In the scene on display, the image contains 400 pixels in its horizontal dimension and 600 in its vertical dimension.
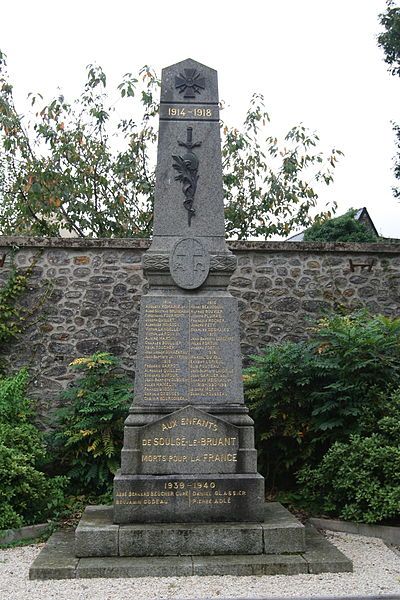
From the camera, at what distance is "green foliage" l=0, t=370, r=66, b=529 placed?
6.54 metres

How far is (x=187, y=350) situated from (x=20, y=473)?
2.27 m

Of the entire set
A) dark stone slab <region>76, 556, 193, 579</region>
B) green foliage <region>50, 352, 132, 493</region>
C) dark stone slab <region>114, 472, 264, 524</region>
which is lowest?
dark stone slab <region>76, 556, 193, 579</region>

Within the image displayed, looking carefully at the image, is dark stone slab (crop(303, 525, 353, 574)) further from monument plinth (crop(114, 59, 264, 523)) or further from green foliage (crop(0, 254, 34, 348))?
green foliage (crop(0, 254, 34, 348))

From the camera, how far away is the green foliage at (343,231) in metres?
12.0

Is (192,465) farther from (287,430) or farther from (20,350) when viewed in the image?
(20,350)

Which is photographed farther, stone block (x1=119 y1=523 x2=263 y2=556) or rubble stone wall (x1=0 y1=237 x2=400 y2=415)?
rubble stone wall (x1=0 y1=237 x2=400 y2=415)

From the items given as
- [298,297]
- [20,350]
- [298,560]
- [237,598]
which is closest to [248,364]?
[298,297]

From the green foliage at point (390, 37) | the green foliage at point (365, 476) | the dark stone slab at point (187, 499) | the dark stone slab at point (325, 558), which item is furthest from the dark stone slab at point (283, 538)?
the green foliage at point (390, 37)

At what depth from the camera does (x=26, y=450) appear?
7.34m

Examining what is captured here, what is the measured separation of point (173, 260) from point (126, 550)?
2.62 m

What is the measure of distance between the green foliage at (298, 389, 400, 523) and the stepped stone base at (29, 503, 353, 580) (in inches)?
36.7

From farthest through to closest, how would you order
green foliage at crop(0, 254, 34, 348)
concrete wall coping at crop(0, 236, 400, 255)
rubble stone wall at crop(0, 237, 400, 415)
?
concrete wall coping at crop(0, 236, 400, 255) → rubble stone wall at crop(0, 237, 400, 415) → green foliage at crop(0, 254, 34, 348)

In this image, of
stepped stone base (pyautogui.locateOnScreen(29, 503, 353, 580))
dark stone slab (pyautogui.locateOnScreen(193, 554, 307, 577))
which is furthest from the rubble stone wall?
dark stone slab (pyautogui.locateOnScreen(193, 554, 307, 577))

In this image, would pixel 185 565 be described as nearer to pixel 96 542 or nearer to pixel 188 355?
pixel 96 542
